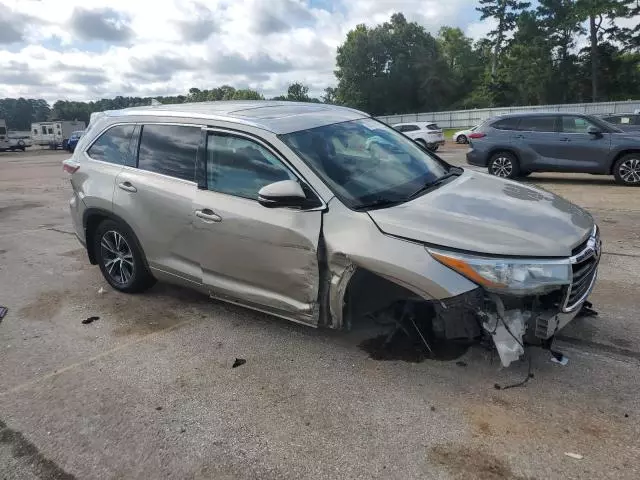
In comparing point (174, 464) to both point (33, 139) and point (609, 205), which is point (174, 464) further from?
point (33, 139)

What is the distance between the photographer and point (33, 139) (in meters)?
51.4

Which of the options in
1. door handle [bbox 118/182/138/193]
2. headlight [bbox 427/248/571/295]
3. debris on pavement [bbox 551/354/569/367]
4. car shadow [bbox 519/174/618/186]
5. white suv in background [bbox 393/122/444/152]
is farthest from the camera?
white suv in background [bbox 393/122/444/152]


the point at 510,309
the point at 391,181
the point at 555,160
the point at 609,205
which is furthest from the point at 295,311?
the point at 555,160

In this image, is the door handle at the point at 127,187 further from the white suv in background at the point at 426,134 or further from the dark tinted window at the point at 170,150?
the white suv in background at the point at 426,134

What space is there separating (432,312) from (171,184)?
7.62 ft

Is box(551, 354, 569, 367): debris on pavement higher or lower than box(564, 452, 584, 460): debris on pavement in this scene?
higher

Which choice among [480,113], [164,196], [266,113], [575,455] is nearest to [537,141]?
[266,113]

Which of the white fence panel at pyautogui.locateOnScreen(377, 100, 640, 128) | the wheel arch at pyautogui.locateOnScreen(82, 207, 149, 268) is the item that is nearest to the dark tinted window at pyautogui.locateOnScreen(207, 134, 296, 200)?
the wheel arch at pyautogui.locateOnScreen(82, 207, 149, 268)

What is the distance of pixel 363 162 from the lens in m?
3.95

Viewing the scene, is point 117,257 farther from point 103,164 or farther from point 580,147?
point 580,147

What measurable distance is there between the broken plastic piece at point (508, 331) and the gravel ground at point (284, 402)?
255 millimetres

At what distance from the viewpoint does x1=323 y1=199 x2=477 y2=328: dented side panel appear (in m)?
3.04

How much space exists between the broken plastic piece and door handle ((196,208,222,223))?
2.03 metres

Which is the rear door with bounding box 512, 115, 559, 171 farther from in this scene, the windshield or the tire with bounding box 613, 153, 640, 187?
the windshield
